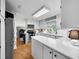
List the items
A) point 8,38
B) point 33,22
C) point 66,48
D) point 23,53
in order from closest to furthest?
point 66,48 < point 8,38 < point 23,53 < point 33,22

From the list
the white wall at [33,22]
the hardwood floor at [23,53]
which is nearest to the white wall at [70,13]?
the hardwood floor at [23,53]

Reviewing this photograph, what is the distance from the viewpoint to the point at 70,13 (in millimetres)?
2131

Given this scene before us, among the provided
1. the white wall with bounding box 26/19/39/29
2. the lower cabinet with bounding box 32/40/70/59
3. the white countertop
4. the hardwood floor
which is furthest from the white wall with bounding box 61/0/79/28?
the white wall with bounding box 26/19/39/29

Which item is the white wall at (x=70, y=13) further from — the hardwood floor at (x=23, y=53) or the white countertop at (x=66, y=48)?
the hardwood floor at (x=23, y=53)

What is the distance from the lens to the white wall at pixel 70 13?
190 centimetres

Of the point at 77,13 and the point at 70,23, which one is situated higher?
the point at 77,13

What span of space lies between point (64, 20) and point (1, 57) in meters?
1.98

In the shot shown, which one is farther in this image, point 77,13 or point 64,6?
point 64,6

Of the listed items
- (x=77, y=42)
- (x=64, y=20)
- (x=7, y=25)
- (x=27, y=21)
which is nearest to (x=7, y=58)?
(x=7, y=25)

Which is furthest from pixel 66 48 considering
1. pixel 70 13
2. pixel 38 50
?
pixel 38 50

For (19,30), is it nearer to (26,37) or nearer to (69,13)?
(26,37)

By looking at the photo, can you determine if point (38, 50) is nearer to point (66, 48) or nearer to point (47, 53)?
point (47, 53)

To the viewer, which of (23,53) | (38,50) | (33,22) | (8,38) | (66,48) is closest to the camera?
(66,48)

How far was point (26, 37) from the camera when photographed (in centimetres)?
856
